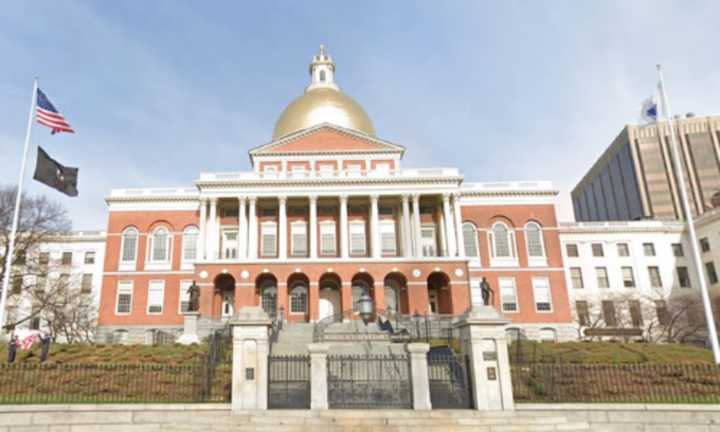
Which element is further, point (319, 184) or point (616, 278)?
point (616, 278)

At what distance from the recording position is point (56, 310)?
38.6m

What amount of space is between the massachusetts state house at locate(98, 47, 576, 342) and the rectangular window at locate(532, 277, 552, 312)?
8 centimetres

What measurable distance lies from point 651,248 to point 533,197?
17090 mm

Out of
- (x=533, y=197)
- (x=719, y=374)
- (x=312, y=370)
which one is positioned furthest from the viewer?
(x=533, y=197)

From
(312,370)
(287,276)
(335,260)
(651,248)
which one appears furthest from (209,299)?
(651,248)

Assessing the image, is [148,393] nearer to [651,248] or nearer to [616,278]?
[616,278]

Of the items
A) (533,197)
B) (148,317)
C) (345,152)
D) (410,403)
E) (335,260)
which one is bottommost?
(410,403)

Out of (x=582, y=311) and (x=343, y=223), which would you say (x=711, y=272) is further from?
(x=343, y=223)

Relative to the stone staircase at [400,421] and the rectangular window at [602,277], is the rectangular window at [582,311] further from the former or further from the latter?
the stone staircase at [400,421]

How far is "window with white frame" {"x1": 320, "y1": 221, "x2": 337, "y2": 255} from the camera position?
44.1 m

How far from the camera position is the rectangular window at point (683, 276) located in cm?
5244

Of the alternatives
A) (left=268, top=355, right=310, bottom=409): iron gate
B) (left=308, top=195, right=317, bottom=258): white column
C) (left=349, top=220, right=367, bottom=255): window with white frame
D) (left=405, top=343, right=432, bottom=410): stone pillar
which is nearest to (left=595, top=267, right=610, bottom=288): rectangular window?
(left=349, top=220, right=367, bottom=255): window with white frame

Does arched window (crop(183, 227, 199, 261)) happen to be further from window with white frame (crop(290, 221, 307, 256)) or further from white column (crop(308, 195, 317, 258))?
white column (crop(308, 195, 317, 258))

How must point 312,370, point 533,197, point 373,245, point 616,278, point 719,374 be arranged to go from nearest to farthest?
point 312,370 < point 719,374 < point 373,245 < point 533,197 < point 616,278
